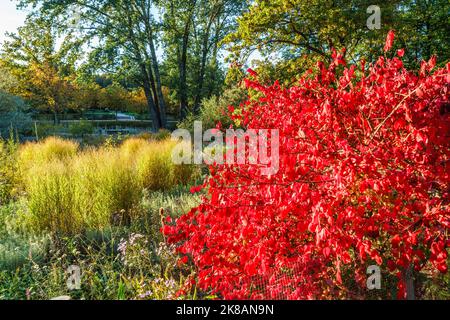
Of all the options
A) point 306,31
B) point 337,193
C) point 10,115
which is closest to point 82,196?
point 337,193

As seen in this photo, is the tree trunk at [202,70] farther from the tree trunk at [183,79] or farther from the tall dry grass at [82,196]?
the tall dry grass at [82,196]

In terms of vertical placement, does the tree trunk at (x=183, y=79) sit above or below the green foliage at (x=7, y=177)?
above

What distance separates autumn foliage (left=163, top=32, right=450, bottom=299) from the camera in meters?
2.56

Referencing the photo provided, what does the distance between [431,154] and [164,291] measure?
8.17 ft

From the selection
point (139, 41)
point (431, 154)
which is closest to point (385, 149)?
point (431, 154)

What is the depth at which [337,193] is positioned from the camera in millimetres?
2549

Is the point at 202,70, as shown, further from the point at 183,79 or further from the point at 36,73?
the point at 36,73

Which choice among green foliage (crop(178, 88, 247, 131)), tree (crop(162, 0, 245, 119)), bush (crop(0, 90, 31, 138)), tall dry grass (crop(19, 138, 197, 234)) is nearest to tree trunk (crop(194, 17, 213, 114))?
tree (crop(162, 0, 245, 119))

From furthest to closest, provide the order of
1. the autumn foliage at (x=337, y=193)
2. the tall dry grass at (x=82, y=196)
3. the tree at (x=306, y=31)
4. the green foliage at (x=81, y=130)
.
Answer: the green foliage at (x=81, y=130)
the tree at (x=306, y=31)
the tall dry grass at (x=82, y=196)
the autumn foliage at (x=337, y=193)

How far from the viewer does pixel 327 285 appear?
10.1ft

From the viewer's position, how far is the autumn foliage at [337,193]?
2562 millimetres

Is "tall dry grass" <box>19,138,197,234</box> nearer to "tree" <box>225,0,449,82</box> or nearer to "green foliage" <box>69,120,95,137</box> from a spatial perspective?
"tree" <box>225,0,449,82</box>

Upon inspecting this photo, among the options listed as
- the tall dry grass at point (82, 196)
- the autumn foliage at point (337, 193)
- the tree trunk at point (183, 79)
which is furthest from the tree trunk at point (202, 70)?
the autumn foliage at point (337, 193)
